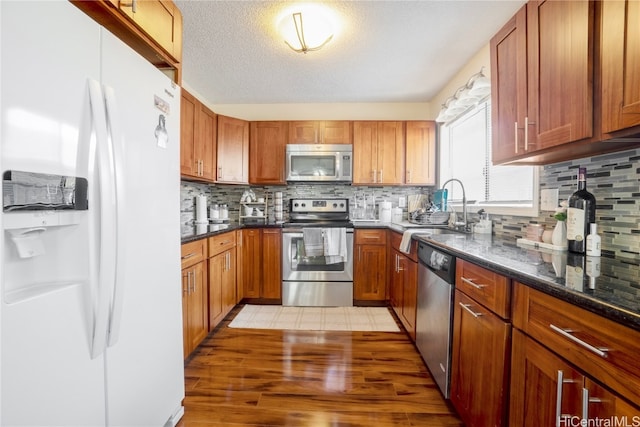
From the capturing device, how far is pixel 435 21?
1.96 m

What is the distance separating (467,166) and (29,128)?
3.07 metres

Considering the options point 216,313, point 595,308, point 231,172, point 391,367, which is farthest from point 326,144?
point 595,308

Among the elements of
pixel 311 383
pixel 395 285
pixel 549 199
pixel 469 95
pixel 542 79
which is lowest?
pixel 311 383

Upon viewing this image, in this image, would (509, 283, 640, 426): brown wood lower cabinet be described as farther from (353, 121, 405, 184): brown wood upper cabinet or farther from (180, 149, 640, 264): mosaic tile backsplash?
(353, 121, 405, 184): brown wood upper cabinet

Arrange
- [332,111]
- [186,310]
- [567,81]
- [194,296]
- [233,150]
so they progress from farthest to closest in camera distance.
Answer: [332,111]
[233,150]
[194,296]
[186,310]
[567,81]

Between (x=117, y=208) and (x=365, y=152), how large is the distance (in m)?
2.84

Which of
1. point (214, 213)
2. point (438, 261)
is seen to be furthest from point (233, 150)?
point (438, 261)

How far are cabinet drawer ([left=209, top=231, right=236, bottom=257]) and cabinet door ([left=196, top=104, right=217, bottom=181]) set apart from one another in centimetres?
65

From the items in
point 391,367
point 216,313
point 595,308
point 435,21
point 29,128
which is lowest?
point 391,367

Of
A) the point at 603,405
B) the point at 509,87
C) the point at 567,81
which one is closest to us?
the point at 603,405

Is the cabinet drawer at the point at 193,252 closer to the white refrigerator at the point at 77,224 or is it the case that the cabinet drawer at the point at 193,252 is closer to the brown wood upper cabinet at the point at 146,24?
the white refrigerator at the point at 77,224

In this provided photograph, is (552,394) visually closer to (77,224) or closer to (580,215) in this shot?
(580,215)

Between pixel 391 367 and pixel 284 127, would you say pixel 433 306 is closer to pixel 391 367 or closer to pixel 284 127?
pixel 391 367

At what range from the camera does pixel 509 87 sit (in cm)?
152
